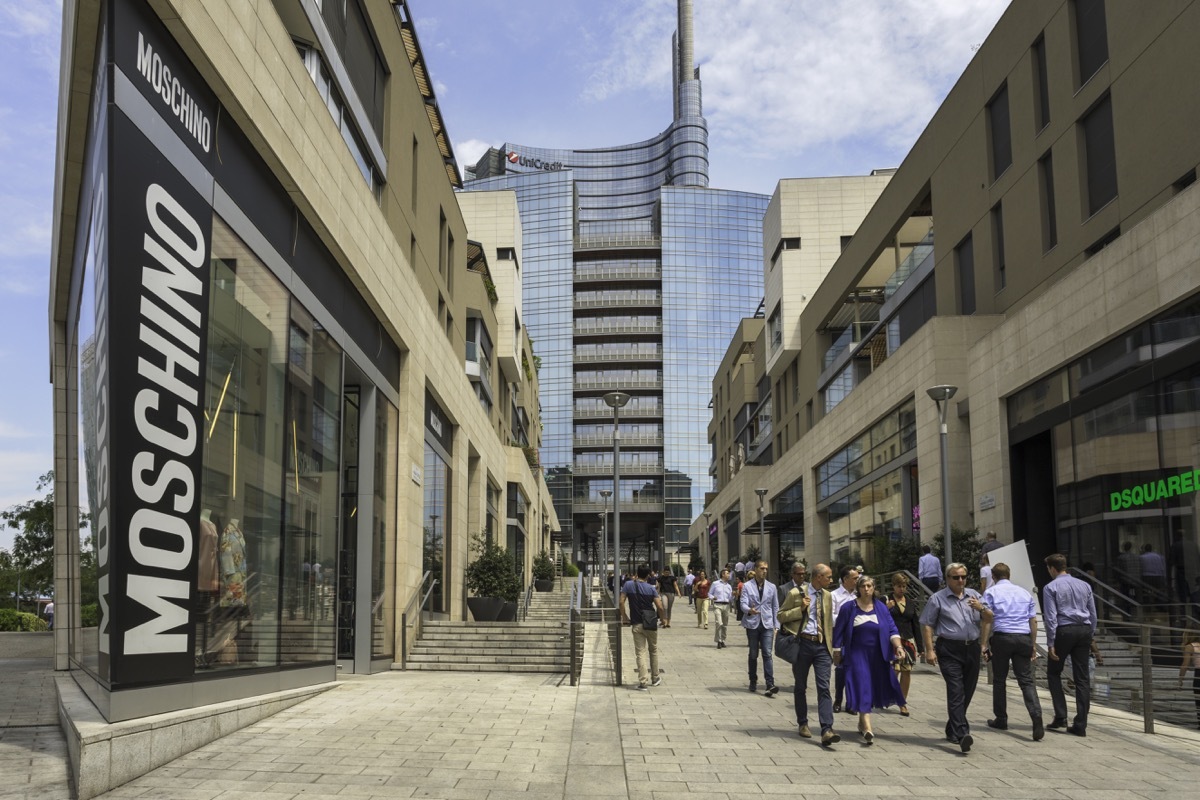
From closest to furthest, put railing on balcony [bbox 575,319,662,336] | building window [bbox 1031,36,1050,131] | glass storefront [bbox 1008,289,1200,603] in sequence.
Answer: glass storefront [bbox 1008,289,1200,603] < building window [bbox 1031,36,1050,131] < railing on balcony [bbox 575,319,662,336]

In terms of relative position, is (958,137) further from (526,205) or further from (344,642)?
(526,205)

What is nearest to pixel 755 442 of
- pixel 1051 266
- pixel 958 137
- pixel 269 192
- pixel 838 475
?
pixel 838 475

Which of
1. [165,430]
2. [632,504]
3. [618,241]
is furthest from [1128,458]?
[618,241]

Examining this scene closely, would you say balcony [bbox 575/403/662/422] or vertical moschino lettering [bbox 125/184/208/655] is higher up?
balcony [bbox 575/403/662/422]

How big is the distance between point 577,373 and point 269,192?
93834mm

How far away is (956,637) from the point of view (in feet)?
34.5

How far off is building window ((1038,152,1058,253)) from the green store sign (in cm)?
694

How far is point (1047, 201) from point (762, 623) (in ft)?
43.8

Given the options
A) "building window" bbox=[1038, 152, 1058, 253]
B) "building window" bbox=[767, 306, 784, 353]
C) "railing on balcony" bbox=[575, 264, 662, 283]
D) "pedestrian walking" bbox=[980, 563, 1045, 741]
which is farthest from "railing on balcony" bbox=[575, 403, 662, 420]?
"pedestrian walking" bbox=[980, 563, 1045, 741]

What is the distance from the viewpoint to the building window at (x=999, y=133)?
2600 centimetres

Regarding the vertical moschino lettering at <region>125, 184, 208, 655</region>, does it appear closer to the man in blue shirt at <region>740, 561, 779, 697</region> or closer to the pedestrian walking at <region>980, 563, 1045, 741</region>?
the pedestrian walking at <region>980, 563, 1045, 741</region>

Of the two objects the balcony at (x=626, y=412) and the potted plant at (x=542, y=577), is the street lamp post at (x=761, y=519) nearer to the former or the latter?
the potted plant at (x=542, y=577)

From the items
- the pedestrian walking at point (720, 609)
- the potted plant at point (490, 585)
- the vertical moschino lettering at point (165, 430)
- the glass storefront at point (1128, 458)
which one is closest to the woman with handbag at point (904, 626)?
the glass storefront at point (1128, 458)

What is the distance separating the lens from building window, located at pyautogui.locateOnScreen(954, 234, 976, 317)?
2822cm
